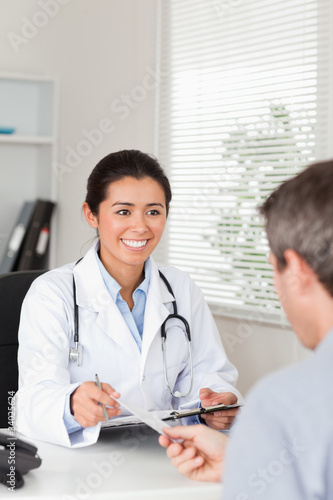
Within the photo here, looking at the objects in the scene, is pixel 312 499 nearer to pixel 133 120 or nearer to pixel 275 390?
pixel 275 390

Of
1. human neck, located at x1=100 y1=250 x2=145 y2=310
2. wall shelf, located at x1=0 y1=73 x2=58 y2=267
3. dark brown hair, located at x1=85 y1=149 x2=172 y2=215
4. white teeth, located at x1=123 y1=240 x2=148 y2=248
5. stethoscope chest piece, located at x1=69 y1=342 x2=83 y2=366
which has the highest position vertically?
wall shelf, located at x1=0 y1=73 x2=58 y2=267

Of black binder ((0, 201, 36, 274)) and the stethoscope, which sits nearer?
the stethoscope

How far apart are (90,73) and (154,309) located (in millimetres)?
2242

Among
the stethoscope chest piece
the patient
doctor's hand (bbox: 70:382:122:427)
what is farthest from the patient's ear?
the stethoscope chest piece

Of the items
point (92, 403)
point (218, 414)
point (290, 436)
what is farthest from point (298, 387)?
point (218, 414)

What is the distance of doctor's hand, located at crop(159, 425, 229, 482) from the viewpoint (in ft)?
4.24

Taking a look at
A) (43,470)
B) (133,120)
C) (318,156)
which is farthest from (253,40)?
(43,470)

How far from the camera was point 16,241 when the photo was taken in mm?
3494

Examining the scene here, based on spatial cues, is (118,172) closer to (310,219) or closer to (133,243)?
(133,243)

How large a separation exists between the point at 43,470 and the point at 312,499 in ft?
2.46

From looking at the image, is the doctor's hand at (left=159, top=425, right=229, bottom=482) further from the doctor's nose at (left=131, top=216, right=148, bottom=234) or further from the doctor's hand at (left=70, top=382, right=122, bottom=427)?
the doctor's nose at (left=131, top=216, right=148, bottom=234)

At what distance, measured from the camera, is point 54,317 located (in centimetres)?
176

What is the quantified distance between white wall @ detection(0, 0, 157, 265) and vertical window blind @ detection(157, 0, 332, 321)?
0.16m

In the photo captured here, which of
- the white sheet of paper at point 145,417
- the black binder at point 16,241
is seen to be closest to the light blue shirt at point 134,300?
the white sheet of paper at point 145,417
